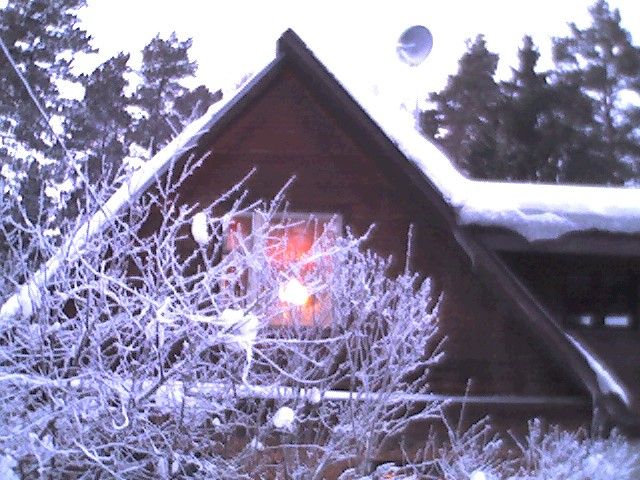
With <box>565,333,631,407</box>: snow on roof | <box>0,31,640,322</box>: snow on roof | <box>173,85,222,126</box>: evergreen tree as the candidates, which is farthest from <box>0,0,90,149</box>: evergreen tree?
<box>565,333,631,407</box>: snow on roof

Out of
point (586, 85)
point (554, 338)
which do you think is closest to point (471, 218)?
point (554, 338)

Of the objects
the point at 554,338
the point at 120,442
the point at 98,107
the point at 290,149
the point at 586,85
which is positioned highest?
the point at 586,85

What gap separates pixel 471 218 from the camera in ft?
26.4

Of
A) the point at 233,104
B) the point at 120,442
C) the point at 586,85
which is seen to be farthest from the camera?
the point at 586,85

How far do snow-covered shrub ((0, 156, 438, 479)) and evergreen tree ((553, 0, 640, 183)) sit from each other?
18621 millimetres

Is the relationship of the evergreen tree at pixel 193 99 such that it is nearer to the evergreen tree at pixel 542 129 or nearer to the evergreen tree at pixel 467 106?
the evergreen tree at pixel 467 106

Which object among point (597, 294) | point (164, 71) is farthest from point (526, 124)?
point (597, 294)

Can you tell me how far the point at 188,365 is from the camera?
5543 mm

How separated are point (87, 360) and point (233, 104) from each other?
12.2 feet

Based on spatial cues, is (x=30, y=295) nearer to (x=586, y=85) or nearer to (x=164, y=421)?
(x=164, y=421)

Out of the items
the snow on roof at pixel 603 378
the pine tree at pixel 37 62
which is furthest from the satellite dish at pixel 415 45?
the pine tree at pixel 37 62

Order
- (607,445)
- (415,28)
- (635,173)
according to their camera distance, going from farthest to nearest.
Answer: (635,173)
(415,28)
(607,445)

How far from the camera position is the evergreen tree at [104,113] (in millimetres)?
23141

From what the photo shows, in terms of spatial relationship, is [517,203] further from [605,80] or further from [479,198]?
[605,80]
